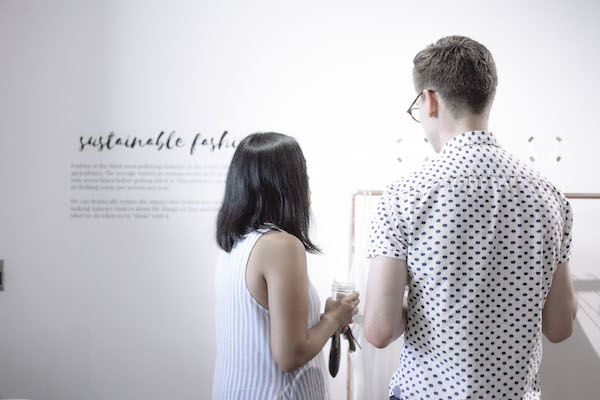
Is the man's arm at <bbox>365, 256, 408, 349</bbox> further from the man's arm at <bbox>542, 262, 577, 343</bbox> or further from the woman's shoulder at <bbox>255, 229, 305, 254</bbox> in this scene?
the man's arm at <bbox>542, 262, 577, 343</bbox>

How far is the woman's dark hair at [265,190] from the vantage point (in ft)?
3.94

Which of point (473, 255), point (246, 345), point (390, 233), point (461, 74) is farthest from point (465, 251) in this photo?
point (246, 345)

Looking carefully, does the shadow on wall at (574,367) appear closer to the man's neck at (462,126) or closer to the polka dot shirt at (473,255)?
the polka dot shirt at (473,255)

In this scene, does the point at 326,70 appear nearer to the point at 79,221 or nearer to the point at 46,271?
the point at 79,221

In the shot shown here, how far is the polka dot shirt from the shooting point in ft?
3.20

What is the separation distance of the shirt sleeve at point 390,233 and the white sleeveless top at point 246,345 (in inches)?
11.7

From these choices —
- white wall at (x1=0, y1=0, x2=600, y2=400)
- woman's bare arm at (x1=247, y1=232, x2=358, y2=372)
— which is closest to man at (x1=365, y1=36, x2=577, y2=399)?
woman's bare arm at (x1=247, y1=232, x2=358, y2=372)

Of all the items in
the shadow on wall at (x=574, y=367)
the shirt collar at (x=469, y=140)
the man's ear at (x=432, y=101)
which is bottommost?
the shadow on wall at (x=574, y=367)

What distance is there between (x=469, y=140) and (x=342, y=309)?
0.60 meters

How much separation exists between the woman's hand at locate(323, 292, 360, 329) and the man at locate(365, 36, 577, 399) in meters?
0.26

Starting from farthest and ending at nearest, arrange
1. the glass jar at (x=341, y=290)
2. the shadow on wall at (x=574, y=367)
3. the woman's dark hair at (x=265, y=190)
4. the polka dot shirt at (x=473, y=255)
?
1. the shadow on wall at (x=574, y=367)
2. the glass jar at (x=341, y=290)
3. the woman's dark hair at (x=265, y=190)
4. the polka dot shirt at (x=473, y=255)

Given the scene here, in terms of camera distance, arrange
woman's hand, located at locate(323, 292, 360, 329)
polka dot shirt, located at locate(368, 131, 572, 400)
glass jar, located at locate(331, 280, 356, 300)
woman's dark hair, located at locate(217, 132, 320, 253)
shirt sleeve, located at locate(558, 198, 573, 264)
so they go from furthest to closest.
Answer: glass jar, located at locate(331, 280, 356, 300), woman's hand, located at locate(323, 292, 360, 329), woman's dark hair, located at locate(217, 132, 320, 253), shirt sleeve, located at locate(558, 198, 573, 264), polka dot shirt, located at locate(368, 131, 572, 400)

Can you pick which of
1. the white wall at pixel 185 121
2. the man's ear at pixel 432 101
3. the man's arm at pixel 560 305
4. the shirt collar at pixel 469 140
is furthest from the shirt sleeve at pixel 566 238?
the white wall at pixel 185 121

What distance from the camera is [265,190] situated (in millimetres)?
1203
